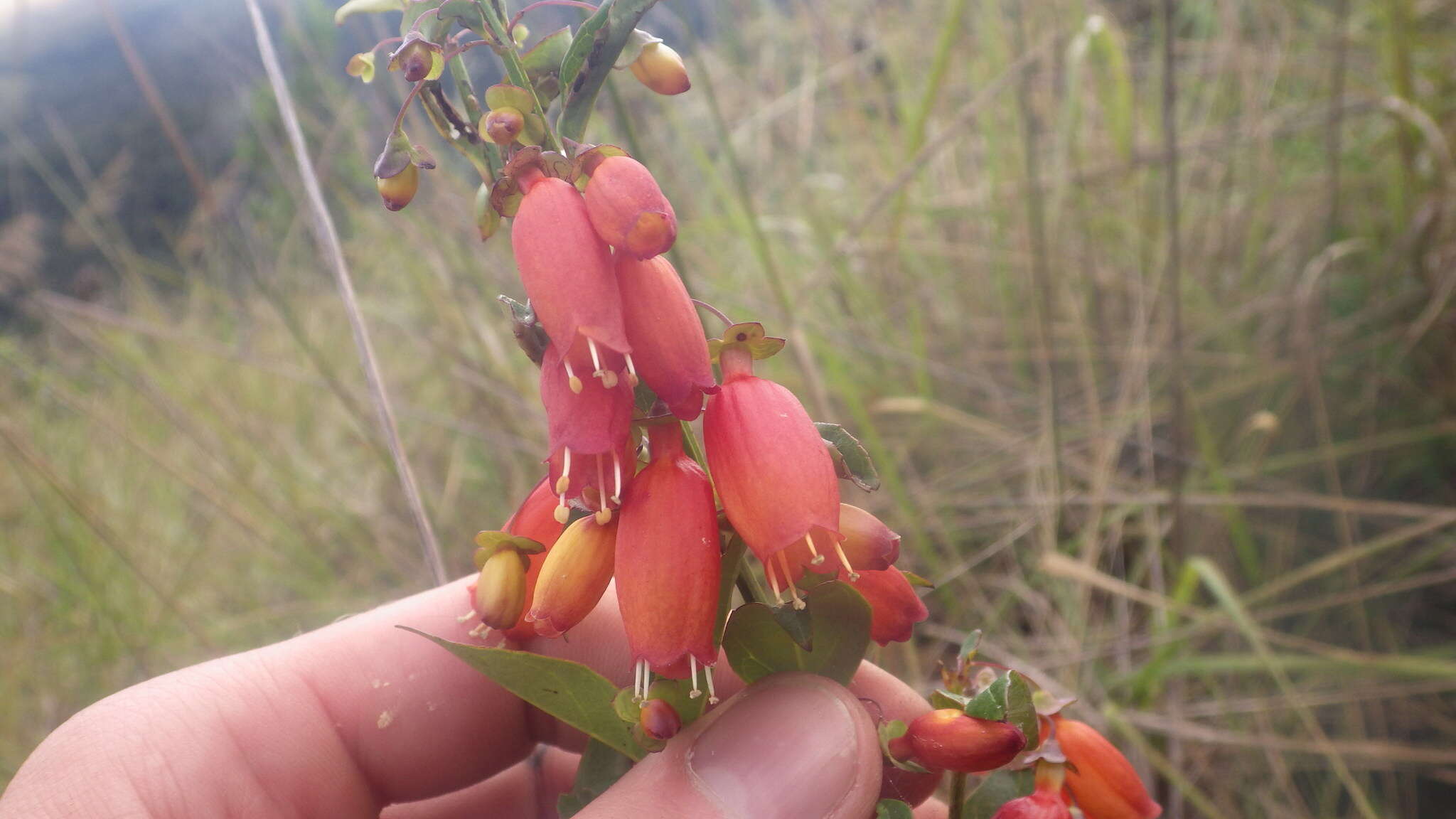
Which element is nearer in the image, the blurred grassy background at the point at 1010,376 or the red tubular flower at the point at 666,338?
the red tubular flower at the point at 666,338

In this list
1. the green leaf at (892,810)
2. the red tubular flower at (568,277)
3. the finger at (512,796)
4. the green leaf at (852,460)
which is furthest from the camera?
the finger at (512,796)

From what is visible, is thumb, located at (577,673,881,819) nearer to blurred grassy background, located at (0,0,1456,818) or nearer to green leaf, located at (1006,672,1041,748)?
green leaf, located at (1006,672,1041,748)

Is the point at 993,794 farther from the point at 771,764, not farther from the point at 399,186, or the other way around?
the point at 399,186

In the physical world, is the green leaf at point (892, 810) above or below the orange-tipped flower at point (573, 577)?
below

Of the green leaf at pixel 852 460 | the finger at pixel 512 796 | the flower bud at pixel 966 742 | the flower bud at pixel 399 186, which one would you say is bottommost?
the finger at pixel 512 796

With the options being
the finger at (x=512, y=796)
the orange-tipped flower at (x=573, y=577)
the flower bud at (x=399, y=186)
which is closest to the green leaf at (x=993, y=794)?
the orange-tipped flower at (x=573, y=577)

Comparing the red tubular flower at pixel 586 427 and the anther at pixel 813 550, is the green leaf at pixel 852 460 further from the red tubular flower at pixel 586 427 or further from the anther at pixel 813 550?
the red tubular flower at pixel 586 427

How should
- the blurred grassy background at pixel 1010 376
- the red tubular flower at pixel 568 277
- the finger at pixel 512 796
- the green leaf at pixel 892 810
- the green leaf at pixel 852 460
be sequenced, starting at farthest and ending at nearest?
the blurred grassy background at pixel 1010 376, the finger at pixel 512 796, the green leaf at pixel 892 810, the green leaf at pixel 852 460, the red tubular flower at pixel 568 277

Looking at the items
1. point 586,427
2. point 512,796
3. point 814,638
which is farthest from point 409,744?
point 586,427

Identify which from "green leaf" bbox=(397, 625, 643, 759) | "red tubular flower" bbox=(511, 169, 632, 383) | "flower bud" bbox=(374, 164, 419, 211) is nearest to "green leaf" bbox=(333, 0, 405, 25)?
"flower bud" bbox=(374, 164, 419, 211)
